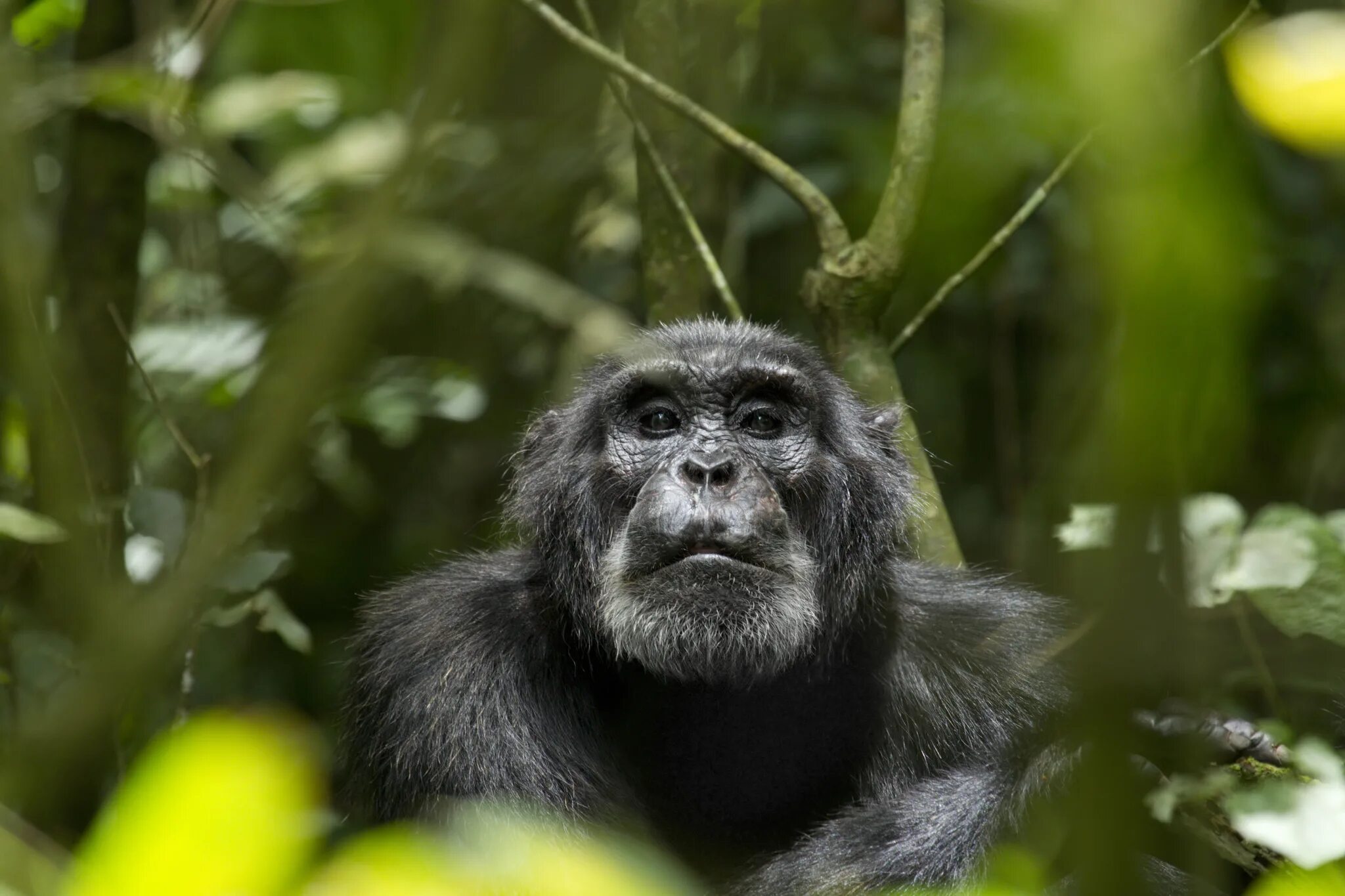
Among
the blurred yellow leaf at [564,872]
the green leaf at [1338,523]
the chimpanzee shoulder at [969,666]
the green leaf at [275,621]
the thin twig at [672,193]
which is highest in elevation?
the thin twig at [672,193]

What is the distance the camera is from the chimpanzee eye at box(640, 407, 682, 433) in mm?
4621

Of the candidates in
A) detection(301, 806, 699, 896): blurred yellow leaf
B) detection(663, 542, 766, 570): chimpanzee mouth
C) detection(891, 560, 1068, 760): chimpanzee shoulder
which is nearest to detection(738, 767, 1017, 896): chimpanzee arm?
detection(891, 560, 1068, 760): chimpanzee shoulder

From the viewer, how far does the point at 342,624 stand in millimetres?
7848

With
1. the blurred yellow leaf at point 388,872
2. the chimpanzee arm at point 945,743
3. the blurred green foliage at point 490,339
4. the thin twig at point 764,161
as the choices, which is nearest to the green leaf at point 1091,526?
the blurred green foliage at point 490,339

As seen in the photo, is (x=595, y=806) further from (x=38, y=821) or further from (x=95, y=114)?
(x=95, y=114)

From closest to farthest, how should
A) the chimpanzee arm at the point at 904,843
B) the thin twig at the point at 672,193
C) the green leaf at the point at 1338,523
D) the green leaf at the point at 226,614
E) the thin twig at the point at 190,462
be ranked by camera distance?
1. the green leaf at the point at 1338,523
2. the chimpanzee arm at the point at 904,843
3. the thin twig at the point at 190,462
4. the green leaf at the point at 226,614
5. the thin twig at the point at 672,193

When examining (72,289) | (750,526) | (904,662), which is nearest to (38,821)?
(750,526)

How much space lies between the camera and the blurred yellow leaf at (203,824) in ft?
3.08

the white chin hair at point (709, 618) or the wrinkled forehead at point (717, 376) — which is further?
the wrinkled forehead at point (717, 376)

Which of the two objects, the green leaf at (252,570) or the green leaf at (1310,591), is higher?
the green leaf at (1310,591)

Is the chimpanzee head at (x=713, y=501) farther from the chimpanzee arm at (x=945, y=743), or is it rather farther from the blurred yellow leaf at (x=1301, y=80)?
the blurred yellow leaf at (x=1301, y=80)

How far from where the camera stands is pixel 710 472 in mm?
4234

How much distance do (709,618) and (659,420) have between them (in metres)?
0.77

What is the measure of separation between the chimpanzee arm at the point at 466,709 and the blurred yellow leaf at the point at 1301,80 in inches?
130
